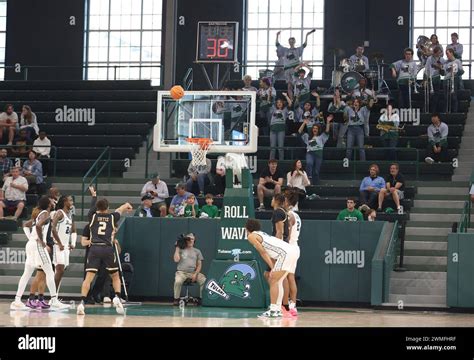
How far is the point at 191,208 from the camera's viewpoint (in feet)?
83.1

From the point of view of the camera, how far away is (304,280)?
78.6 ft

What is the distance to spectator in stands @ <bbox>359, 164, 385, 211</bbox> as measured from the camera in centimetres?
2615

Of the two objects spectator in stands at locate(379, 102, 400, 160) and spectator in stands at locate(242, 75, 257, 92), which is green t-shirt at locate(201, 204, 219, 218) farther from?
spectator in stands at locate(242, 75, 257, 92)

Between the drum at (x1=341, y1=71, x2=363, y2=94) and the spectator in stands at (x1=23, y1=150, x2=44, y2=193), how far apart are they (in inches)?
335

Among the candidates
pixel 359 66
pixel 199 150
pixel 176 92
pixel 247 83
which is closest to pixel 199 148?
pixel 199 150

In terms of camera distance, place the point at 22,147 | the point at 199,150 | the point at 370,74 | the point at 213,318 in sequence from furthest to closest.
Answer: the point at 370,74 < the point at 22,147 < the point at 199,150 < the point at 213,318

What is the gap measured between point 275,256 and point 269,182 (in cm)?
797

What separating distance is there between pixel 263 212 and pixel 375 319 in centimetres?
639

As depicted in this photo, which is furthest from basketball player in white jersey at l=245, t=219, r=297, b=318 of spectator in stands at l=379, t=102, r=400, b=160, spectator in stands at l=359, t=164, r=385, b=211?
spectator in stands at l=379, t=102, r=400, b=160

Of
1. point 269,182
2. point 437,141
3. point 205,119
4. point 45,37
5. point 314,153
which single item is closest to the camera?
point 205,119

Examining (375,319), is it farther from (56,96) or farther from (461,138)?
(56,96)

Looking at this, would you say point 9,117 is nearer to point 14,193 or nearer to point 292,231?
point 14,193

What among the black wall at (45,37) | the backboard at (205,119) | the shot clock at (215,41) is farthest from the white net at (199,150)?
the black wall at (45,37)
